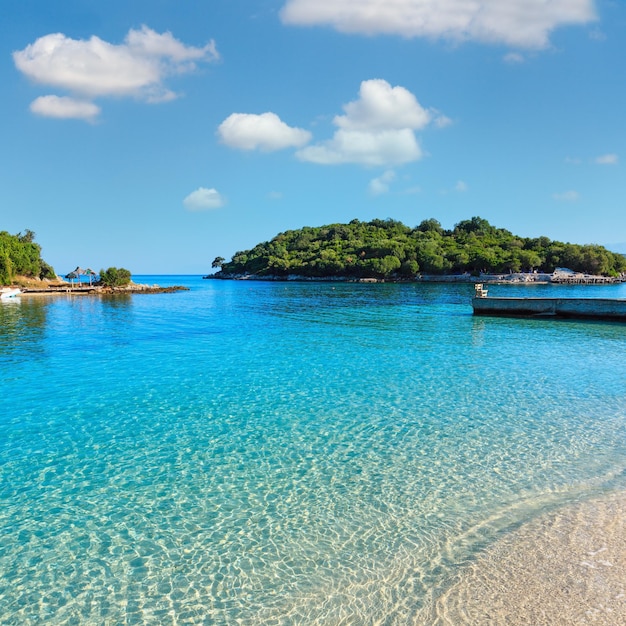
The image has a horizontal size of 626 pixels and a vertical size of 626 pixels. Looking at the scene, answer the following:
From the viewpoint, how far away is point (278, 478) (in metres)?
7.94

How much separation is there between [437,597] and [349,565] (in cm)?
110

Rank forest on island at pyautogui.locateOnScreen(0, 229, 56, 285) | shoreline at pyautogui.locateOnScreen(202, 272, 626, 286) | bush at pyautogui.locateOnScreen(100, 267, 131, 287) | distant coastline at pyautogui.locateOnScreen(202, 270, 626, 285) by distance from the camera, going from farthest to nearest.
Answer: distant coastline at pyautogui.locateOnScreen(202, 270, 626, 285) → shoreline at pyautogui.locateOnScreen(202, 272, 626, 286) → bush at pyautogui.locateOnScreen(100, 267, 131, 287) → forest on island at pyautogui.locateOnScreen(0, 229, 56, 285)

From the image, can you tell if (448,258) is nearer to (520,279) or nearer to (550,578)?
(520,279)

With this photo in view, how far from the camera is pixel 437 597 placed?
16.3 ft

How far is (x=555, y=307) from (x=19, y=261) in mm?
87710

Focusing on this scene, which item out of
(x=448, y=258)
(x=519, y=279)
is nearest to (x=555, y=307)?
(x=519, y=279)

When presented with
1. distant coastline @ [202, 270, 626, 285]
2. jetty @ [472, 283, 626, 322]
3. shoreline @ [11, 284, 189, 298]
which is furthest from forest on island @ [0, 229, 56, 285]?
distant coastline @ [202, 270, 626, 285]

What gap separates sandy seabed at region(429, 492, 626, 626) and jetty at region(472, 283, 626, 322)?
31.0 meters

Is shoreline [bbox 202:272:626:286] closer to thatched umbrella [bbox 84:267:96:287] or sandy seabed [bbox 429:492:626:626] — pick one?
thatched umbrella [bbox 84:267:96:287]

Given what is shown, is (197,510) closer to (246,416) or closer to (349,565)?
(349,565)

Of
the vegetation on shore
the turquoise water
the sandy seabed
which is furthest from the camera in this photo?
the vegetation on shore

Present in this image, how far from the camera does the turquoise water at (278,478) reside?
5.14 m

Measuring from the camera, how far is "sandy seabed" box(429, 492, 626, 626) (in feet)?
15.1

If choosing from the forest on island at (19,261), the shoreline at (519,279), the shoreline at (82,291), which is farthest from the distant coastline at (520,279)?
the forest on island at (19,261)
